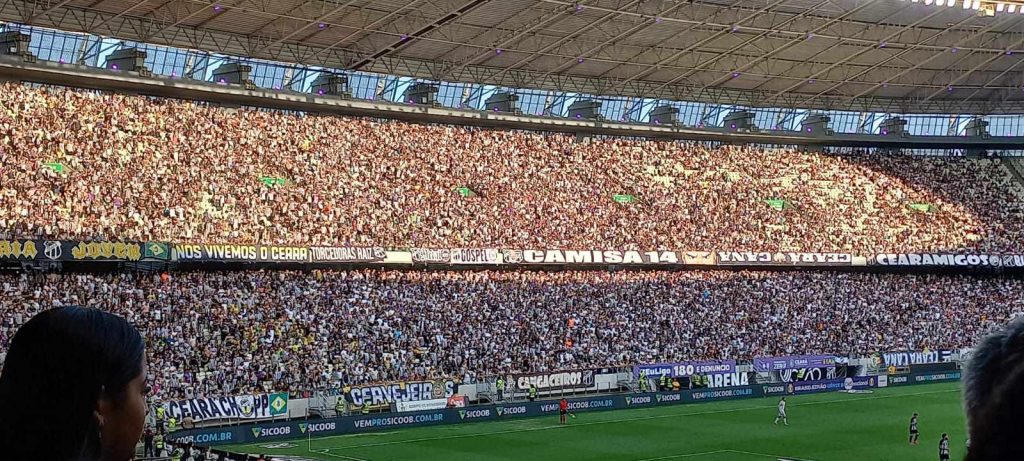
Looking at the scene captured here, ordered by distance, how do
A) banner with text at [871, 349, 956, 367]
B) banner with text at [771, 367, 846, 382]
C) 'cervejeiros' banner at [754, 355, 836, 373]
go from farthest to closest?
banner with text at [871, 349, 956, 367]
banner with text at [771, 367, 846, 382]
'cervejeiros' banner at [754, 355, 836, 373]

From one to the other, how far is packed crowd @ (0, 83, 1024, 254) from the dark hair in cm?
4967

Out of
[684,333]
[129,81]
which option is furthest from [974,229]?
[129,81]

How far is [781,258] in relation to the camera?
73.1 metres

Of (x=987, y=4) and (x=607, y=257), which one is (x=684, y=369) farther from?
(x=987, y=4)

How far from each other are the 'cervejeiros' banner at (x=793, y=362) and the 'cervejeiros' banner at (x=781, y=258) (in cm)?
1062

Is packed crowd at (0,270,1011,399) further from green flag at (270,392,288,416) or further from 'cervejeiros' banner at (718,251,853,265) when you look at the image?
'cervejeiros' banner at (718,251,853,265)

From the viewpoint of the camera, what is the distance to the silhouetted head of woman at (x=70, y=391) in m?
2.91

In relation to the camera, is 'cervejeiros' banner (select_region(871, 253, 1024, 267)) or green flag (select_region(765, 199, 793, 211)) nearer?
'cervejeiros' banner (select_region(871, 253, 1024, 267))

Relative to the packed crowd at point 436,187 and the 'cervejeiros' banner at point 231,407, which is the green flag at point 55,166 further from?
the 'cervejeiros' banner at point 231,407

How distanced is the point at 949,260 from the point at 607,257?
26.1 meters

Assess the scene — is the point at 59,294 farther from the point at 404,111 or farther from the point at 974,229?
the point at 974,229

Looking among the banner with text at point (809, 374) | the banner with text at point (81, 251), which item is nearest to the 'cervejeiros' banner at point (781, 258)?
the banner with text at point (809, 374)

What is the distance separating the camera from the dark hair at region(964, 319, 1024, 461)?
2.15m

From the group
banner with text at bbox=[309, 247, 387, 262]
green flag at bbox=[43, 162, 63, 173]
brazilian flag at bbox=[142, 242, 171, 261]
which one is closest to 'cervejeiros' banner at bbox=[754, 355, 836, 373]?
banner with text at bbox=[309, 247, 387, 262]
